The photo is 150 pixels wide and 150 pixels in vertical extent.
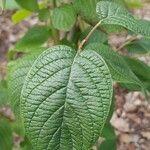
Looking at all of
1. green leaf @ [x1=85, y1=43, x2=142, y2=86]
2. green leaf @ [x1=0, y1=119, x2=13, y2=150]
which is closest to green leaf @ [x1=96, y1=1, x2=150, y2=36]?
green leaf @ [x1=85, y1=43, x2=142, y2=86]

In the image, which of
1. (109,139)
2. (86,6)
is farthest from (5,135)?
(86,6)

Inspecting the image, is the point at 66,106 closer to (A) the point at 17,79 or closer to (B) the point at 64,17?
(A) the point at 17,79

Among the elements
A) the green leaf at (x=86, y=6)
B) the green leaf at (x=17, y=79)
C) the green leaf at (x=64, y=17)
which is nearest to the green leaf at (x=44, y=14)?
the green leaf at (x=64, y=17)

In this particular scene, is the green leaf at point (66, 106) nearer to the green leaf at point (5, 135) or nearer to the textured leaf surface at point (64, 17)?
the textured leaf surface at point (64, 17)

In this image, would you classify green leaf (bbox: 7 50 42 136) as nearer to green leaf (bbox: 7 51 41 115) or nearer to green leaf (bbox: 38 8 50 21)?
green leaf (bbox: 7 51 41 115)

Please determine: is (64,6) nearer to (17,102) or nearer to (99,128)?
(17,102)

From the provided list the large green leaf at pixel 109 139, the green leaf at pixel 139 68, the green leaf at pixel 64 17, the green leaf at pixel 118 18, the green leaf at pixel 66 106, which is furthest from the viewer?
the large green leaf at pixel 109 139
